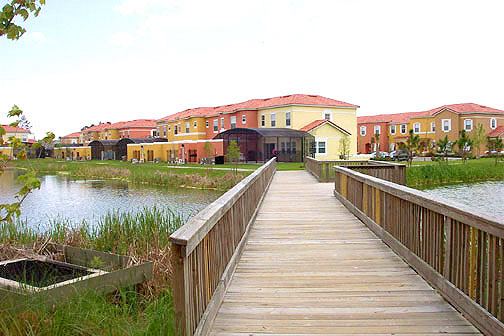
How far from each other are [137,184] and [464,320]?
95.0ft

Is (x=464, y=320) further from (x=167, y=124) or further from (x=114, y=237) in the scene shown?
(x=167, y=124)

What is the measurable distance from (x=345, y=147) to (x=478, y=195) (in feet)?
82.6

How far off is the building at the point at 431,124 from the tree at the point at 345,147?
36.8 ft

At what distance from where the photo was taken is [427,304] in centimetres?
404

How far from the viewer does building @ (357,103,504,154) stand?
178 feet

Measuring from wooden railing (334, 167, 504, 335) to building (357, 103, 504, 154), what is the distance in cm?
4812

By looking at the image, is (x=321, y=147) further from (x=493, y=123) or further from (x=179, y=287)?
(x=179, y=287)

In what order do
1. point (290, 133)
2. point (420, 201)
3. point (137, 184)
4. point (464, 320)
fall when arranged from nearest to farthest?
point (464, 320) < point (420, 201) < point (137, 184) < point (290, 133)

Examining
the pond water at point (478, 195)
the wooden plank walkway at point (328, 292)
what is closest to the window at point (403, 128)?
the pond water at point (478, 195)

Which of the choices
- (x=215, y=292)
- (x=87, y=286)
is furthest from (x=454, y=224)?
(x=87, y=286)

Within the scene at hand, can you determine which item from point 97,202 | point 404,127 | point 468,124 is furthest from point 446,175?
point 404,127

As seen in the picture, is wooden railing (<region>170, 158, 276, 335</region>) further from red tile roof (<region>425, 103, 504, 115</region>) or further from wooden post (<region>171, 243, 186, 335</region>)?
red tile roof (<region>425, 103, 504, 115</region>)

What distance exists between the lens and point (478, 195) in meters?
19.6

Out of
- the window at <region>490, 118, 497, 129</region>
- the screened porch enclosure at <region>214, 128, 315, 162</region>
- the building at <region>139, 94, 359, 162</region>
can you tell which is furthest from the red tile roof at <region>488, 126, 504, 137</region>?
the screened porch enclosure at <region>214, 128, 315, 162</region>
